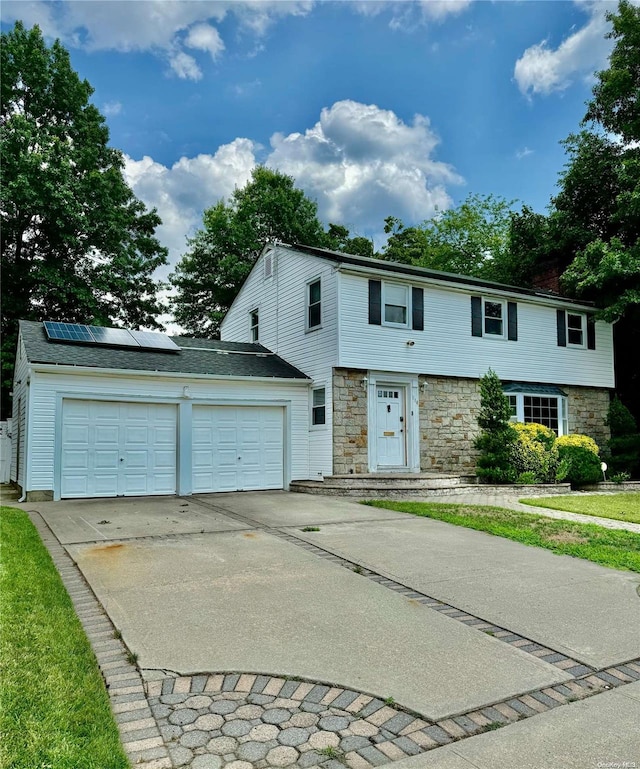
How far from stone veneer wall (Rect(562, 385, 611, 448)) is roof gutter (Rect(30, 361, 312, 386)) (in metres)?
8.85

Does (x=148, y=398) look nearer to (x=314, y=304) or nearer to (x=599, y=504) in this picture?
(x=314, y=304)

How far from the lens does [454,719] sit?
2.80 m

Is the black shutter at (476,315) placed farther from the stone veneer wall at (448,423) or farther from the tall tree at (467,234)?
the tall tree at (467,234)

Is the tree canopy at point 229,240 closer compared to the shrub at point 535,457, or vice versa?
the shrub at point 535,457

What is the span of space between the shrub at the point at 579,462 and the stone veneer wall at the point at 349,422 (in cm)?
521

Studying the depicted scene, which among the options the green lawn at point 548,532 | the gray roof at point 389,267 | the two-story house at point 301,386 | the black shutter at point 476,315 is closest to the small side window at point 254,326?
the two-story house at point 301,386

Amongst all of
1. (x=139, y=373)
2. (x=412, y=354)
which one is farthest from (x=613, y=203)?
(x=139, y=373)

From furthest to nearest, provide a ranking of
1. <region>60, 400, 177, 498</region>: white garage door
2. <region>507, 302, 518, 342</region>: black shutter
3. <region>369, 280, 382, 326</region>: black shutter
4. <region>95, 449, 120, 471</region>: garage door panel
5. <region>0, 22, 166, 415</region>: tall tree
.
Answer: <region>0, 22, 166, 415</region>: tall tree
<region>507, 302, 518, 342</region>: black shutter
<region>369, 280, 382, 326</region>: black shutter
<region>95, 449, 120, 471</region>: garage door panel
<region>60, 400, 177, 498</region>: white garage door

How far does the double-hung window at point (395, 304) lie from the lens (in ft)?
47.5

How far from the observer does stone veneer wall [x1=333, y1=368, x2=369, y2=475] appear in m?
13.6

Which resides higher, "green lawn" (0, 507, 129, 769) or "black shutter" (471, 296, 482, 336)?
"black shutter" (471, 296, 482, 336)

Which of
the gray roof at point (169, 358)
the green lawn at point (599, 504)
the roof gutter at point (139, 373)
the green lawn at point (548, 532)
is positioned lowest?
the green lawn at point (599, 504)

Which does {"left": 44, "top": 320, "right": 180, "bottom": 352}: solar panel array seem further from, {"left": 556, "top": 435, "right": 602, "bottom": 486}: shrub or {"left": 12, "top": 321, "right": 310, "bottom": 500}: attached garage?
{"left": 556, "top": 435, "right": 602, "bottom": 486}: shrub

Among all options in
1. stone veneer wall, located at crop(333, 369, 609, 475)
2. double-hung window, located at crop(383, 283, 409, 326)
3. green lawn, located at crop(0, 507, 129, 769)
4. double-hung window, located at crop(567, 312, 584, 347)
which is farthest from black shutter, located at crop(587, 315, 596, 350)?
green lawn, located at crop(0, 507, 129, 769)
